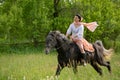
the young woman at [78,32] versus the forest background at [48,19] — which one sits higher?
the young woman at [78,32]

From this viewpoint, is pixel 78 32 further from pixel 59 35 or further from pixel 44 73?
pixel 44 73

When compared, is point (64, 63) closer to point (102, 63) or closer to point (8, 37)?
point (102, 63)

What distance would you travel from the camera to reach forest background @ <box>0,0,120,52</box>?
1379 inches

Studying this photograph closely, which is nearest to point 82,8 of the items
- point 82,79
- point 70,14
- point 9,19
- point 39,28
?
point 70,14

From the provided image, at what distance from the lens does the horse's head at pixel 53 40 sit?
1121cm

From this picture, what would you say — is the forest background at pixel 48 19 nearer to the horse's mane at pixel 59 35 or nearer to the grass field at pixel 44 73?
the grass field at pixel 44 73

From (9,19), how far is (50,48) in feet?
77.9

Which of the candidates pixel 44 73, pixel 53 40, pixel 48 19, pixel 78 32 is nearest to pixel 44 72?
pixel 44 73

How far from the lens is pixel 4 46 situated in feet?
118

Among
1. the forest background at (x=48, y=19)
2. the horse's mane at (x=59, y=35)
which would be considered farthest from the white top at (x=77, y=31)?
the forest background at (x=48, y=19)

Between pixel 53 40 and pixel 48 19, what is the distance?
1011 inches

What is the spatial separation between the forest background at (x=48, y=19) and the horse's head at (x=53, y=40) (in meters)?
22.4

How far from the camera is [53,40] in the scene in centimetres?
1138

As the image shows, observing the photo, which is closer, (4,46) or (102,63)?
(102,63)
